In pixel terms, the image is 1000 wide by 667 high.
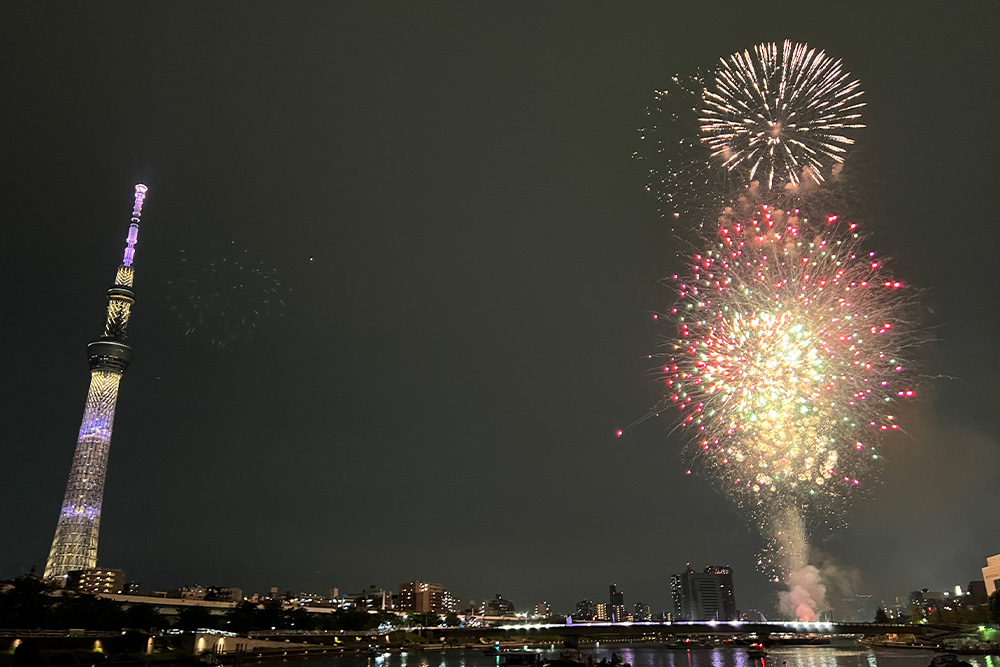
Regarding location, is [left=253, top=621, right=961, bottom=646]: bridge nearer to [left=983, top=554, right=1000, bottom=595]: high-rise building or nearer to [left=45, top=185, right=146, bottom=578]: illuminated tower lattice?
[left=983, top=554, right=1000, bottom=595]: high-rise building

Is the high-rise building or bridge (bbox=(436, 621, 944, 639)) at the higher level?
the high-rise building

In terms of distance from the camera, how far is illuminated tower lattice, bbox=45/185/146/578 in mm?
153875

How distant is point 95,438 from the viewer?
15900 centimetres

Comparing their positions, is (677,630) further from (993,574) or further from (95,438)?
(95,438)

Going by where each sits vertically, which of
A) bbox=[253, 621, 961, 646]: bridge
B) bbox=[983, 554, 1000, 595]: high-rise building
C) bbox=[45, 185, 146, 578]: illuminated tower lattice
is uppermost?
bbox=[45, 185, 146, 578]: illuminated tower lattice

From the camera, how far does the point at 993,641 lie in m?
99.1

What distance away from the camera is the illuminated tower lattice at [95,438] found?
154 meters

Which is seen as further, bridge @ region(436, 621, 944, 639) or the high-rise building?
bridge @ region(436, 621, 944, 639)

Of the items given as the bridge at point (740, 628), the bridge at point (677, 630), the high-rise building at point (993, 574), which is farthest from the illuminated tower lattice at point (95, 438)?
the high-rise building at point (993, 574)

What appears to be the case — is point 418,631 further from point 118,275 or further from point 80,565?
point 118,275

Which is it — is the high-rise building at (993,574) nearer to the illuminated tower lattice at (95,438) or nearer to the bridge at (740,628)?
the bridge at (740,628)

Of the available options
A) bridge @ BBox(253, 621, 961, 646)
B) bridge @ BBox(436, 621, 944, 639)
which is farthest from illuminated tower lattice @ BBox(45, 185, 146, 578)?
bridge @ BBox(436, 621, 944, 639)

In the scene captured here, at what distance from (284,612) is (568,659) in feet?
344

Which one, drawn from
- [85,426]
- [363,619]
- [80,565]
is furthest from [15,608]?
[363,619]
